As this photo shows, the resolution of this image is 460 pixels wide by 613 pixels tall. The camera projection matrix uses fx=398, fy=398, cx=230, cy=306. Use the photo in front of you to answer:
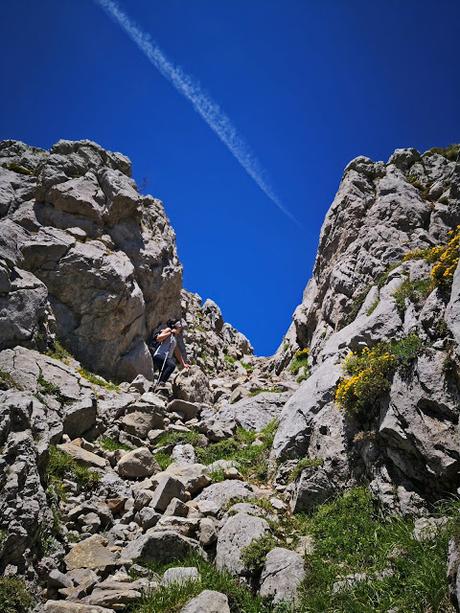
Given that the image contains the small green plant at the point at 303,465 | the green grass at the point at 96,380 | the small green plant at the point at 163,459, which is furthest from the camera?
the green grass at the point at 96,380

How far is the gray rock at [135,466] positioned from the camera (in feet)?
39.8

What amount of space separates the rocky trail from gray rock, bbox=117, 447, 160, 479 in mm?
45

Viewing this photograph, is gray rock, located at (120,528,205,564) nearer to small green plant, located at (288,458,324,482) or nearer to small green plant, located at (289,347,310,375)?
small green plant, located at (288,458,324,482)

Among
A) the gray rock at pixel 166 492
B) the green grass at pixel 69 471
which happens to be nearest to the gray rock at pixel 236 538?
the gray rock at pixel 166 492

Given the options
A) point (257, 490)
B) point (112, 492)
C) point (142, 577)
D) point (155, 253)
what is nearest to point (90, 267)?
point (155, 253)

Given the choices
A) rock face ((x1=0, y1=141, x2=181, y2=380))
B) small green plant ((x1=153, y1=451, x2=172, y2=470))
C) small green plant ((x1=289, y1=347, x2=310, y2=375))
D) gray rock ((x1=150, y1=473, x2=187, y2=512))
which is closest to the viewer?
gray rock ((x1=150, y1=473, x2=187, y2=512))

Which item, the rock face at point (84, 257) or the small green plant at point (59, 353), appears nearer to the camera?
the small green plant at point (59, 353)

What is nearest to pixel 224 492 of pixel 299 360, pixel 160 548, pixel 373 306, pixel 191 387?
pixel 160 548

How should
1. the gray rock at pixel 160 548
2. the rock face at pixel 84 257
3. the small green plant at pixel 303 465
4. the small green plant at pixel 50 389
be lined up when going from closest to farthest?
the gray rock at pixel 160 548, the small green plant at pixel 303 465, the small green plant at pixel 50 389, the rock face at pixel 84 257

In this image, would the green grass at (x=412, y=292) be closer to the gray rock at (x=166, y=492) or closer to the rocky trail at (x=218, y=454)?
the rocky trail at (x=218, y=454)

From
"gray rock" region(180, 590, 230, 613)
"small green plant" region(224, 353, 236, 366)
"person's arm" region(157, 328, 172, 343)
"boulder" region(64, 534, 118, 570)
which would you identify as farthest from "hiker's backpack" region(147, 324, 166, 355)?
"gray rock" region(180, 590, 230, 613)

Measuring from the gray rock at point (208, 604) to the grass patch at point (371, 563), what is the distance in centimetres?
130

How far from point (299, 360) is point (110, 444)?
16864 mm

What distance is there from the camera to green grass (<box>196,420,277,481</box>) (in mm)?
13422
